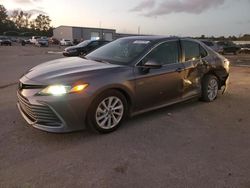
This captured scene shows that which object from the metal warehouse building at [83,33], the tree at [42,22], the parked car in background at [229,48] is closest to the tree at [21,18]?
the tree at [42,22]

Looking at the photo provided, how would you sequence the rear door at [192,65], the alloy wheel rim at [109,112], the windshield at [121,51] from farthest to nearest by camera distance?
the rear door at [192,65] < the windshield at [121,51] < the alloy wheel rim at [109,112]

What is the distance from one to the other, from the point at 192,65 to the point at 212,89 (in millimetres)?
1113

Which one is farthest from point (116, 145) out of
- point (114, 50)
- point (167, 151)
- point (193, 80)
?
point (193, 80)

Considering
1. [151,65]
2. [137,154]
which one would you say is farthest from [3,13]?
[137,154]

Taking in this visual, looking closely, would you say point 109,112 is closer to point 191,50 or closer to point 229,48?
point 191,50

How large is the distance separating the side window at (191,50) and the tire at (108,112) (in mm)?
2033

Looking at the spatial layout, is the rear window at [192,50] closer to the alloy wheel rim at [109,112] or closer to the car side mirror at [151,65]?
the car side mirror at [151,65]

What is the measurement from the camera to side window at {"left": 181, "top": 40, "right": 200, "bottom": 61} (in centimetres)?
602

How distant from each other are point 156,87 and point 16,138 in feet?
8.19

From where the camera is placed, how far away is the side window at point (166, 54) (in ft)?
17.3

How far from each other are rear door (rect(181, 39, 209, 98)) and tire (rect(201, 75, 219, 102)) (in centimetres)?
21

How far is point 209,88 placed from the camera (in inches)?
264

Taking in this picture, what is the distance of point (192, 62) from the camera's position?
6.09 m

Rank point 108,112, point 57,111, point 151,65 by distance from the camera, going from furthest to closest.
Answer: point 151,65 → point 108,112 → point 57,111
